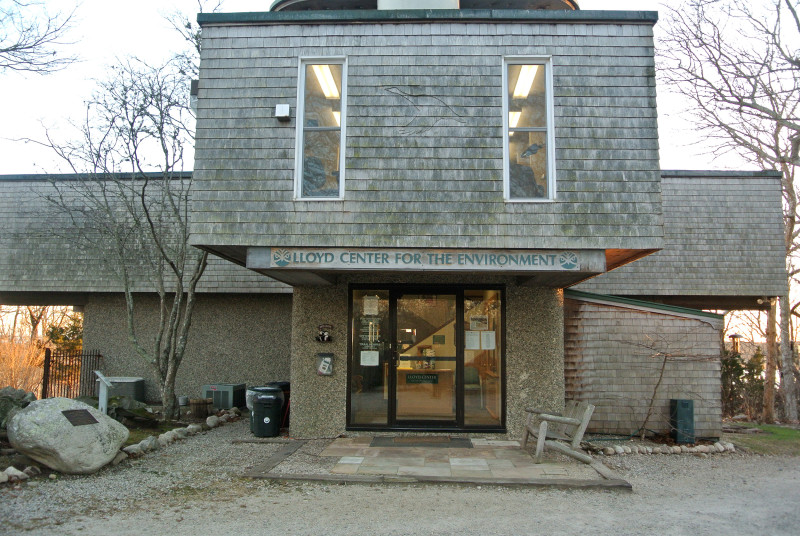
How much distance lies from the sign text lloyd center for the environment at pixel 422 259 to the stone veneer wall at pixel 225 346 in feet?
17.5

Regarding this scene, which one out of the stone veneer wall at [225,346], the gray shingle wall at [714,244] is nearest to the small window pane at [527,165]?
the gray shingle wall at [714,244]

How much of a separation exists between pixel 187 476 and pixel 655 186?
261 inches

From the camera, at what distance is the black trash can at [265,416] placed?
29.1 ft

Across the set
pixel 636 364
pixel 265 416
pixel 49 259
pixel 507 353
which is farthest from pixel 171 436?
pixel 636 364

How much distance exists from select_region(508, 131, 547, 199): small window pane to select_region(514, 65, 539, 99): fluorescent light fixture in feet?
1.81

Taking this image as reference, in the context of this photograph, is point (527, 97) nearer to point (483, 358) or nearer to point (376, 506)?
point (483, 358)

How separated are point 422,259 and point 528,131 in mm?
2225

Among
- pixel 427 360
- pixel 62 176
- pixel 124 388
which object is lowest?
pixel 124 388

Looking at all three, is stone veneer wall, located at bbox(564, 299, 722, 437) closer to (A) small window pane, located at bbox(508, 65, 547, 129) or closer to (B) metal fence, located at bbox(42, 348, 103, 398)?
(A) small window pane, located at bbox(508, 65, 547, 129)

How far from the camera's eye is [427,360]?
8898mm

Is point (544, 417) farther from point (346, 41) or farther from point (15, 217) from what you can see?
point (15, 217)

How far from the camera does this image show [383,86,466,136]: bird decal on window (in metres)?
7.86

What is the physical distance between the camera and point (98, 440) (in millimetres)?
6820

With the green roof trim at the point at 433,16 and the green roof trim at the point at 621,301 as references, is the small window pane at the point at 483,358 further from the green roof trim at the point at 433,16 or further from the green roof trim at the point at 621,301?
the green roof trim at the point at 433,16
